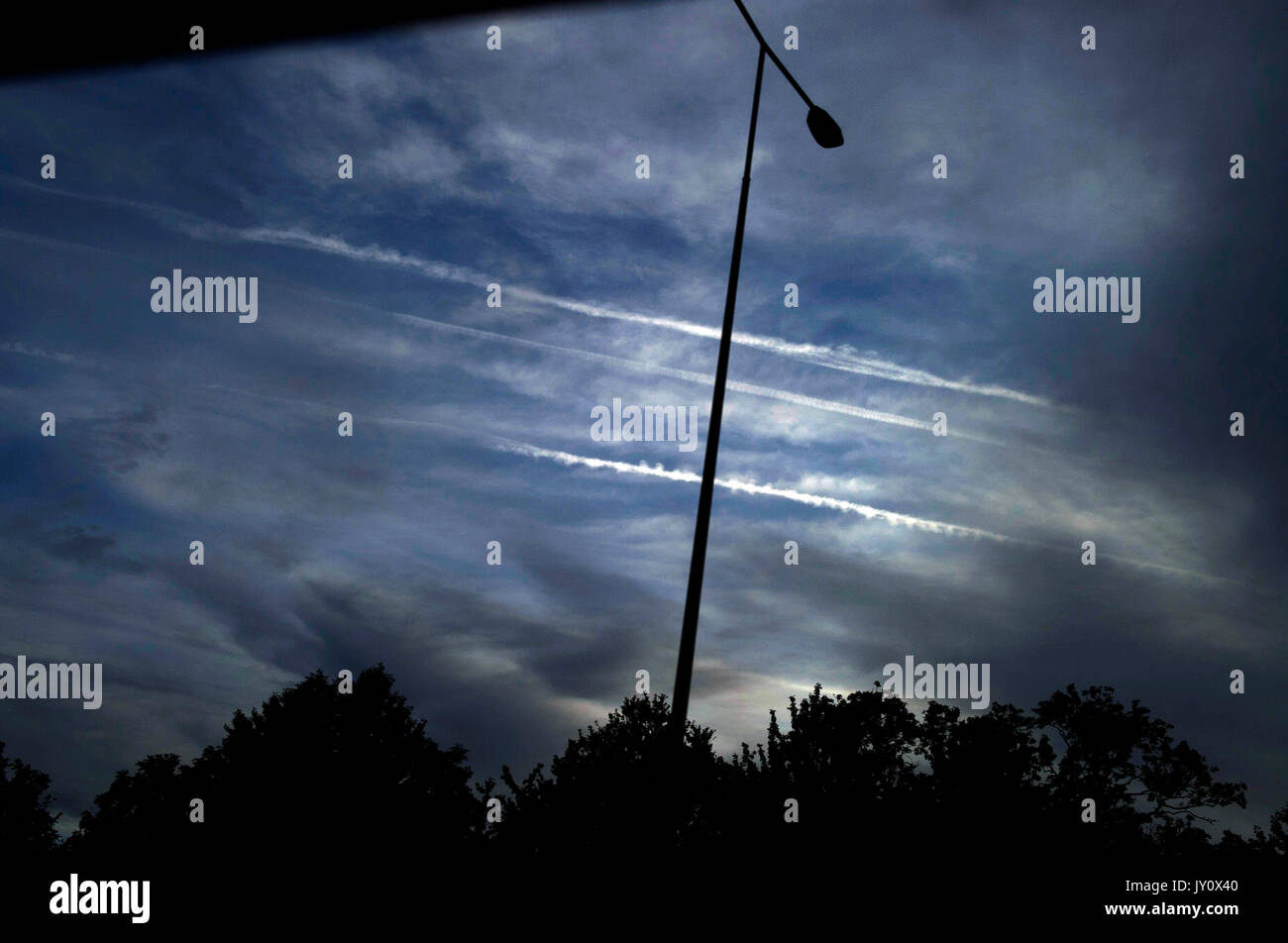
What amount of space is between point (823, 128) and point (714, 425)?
16.4 ft

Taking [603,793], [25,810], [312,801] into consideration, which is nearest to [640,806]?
[603,793]

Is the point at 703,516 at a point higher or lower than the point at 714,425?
lower

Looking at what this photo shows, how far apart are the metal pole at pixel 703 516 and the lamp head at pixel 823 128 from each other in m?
1.07

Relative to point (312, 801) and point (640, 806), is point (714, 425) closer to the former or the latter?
point (640, 806)

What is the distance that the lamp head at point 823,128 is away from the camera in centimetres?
1116

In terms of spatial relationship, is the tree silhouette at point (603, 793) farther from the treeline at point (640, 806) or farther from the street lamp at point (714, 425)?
the street lamp at point (714, 425)

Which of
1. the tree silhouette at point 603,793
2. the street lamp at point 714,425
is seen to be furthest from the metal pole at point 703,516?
the tree silhouette at point 603,793

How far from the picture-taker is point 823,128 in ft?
36.8

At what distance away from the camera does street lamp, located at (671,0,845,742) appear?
25.4ft
